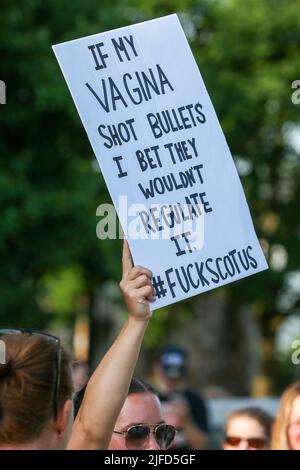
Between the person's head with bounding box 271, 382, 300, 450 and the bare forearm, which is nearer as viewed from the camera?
the bare forearm

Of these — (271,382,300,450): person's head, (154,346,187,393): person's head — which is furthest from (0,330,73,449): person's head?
(154,346,187,393): person's head

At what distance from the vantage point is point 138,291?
11.5 feet

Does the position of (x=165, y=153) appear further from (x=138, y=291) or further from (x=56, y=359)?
(x=56, y=359)

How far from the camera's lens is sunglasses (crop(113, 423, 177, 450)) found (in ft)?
13.9

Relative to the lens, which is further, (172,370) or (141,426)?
(172,370)

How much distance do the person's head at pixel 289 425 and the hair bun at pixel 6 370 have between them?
6.85 ft

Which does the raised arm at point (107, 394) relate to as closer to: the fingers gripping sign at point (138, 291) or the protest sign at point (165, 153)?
the fingers gripping sign at point (138, 291)

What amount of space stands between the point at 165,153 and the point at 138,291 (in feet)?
2.37

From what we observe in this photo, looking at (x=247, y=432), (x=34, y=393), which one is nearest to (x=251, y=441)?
(x=247, y=432)

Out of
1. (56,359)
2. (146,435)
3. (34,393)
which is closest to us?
(34,393)

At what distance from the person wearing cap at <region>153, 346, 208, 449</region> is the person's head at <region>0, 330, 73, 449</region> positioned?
5168 millimetres

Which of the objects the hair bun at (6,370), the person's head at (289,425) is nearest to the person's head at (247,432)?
the person's head at (289,425)

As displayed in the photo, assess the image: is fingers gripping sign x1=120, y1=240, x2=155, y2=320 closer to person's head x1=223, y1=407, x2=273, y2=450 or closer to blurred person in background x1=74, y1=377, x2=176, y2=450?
blurred person in background x1=74, y1=377, x2=176, y2=450

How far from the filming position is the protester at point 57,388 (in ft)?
9.98
